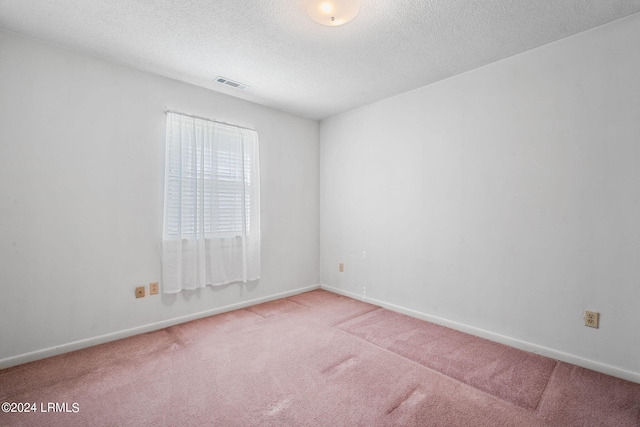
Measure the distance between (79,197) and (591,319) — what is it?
3998mm

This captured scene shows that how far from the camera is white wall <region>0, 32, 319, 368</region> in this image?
2184 mm

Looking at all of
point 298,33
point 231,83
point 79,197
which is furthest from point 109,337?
point 298,33

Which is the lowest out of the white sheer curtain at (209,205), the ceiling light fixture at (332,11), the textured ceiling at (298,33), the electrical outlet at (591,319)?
the electrical outlet at (591,319)

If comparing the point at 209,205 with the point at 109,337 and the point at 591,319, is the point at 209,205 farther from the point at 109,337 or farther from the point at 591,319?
the point at 591,319

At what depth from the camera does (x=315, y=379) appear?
1.99 meters

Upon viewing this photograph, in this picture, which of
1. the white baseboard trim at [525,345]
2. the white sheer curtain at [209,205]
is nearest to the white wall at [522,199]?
the white baseboard trim at [525,345]

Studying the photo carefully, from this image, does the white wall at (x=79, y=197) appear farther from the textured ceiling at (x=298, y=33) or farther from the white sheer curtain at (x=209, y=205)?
the textured ceiling at (x=298, y=33)

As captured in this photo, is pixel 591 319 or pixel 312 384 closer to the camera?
pixel 312 384

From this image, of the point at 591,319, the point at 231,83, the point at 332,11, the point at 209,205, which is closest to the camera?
the point at 332,11

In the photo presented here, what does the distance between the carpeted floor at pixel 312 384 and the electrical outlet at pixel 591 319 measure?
326mm

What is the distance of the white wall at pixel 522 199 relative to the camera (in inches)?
80.0

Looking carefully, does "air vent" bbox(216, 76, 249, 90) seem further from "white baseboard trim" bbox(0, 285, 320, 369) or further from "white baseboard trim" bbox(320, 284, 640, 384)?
"white baseboard trim" bbox(320, 284, 640, 384)

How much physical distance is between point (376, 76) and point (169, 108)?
203cm

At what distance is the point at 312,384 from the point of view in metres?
1.93
